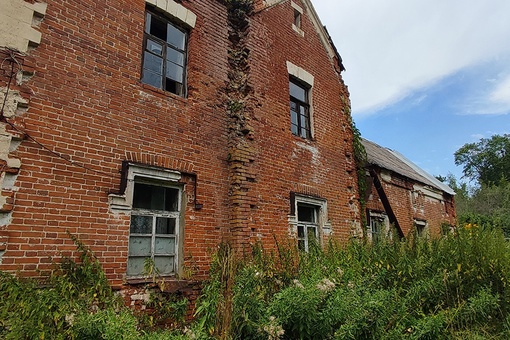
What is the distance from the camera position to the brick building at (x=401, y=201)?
37.8 ft

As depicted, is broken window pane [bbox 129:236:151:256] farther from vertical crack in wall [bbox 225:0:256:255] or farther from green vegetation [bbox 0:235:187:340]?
vertical crack in wall [bbox 225:0:256:255]

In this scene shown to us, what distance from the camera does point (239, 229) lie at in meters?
6.21

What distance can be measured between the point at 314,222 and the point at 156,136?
432 cm

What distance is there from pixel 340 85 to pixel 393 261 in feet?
19.3

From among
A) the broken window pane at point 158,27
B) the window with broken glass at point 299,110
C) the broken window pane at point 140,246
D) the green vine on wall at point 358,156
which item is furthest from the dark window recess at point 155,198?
the green vine on wall at point 358,156

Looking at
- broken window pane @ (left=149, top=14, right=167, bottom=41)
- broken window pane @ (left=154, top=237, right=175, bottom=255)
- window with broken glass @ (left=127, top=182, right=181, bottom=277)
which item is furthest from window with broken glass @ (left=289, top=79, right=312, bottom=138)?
broken window pane @ (left=154, top=237, right=175, bottom=255)

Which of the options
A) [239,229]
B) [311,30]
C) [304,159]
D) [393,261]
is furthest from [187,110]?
[311,30]

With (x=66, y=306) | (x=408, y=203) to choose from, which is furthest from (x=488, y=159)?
(x=66, y=306)

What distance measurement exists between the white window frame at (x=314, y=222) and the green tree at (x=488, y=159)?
49.0m

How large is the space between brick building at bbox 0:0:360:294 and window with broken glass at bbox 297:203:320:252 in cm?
3

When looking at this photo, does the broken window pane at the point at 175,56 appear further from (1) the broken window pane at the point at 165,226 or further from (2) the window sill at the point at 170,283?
(2) the window sill at the point at 170,283

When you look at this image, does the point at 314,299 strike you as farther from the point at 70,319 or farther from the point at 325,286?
the point at 70,319

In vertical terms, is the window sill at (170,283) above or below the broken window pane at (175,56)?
below

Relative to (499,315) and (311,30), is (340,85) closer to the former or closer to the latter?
(311,30)
